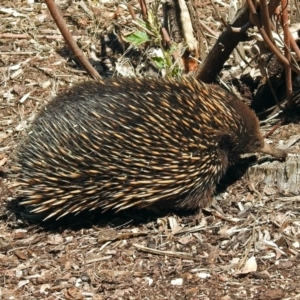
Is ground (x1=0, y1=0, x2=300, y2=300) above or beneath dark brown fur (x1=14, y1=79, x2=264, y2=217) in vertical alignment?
beneath

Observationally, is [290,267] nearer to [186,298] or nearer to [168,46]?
[186,298]

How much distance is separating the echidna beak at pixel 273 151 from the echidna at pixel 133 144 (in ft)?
0.28

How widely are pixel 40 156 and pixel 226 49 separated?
1926 millimetres

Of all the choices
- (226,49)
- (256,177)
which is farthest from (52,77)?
(256,177)

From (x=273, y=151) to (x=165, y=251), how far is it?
4.17 ft

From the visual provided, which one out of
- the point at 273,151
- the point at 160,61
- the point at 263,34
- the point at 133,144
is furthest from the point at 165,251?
the point at 160,61

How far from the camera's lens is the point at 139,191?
19.5 feet

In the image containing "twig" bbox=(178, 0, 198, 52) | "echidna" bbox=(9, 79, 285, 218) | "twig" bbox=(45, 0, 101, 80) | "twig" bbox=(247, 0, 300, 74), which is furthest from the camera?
"twig" bbox=(178, 0, 198, 52)

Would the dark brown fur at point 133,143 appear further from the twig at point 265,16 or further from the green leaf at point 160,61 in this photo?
the green leaf at point 160,61

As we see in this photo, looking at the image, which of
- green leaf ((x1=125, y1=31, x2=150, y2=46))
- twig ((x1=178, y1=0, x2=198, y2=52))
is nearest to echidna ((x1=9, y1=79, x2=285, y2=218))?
green leaf ((x1=125, y1=31, x2=150, y2=46))

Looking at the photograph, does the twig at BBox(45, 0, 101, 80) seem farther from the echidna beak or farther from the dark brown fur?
the echidna beak

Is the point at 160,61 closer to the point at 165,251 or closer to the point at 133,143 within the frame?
the point at 133,143

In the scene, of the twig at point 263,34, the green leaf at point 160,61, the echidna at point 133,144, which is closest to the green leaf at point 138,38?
the green leaf at point 160,61

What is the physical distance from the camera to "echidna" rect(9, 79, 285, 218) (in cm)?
588
